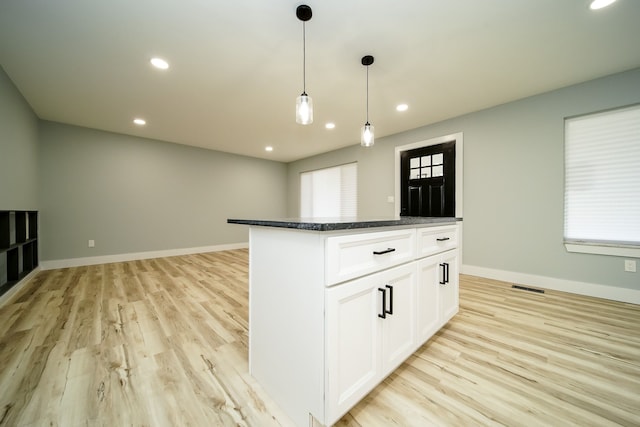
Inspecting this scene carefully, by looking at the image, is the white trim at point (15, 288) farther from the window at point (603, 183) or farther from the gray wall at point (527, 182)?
the window at point (603, 183)

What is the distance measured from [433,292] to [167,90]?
3579mm

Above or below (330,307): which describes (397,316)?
below

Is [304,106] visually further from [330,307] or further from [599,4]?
[599,4]

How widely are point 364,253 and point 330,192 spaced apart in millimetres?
4821

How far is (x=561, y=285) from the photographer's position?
2.77 meters

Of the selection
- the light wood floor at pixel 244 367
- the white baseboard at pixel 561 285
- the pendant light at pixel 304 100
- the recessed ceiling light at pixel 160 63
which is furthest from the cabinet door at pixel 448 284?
the recessed ceiling light at pixel 160 63

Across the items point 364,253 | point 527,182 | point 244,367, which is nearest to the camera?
point 364,253

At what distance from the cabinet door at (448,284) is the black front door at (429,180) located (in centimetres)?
203

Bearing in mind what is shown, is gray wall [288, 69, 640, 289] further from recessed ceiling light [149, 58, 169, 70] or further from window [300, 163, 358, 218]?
recessed ceiling light [149, 58, 169, 70]

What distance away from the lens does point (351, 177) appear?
5324 millimetres

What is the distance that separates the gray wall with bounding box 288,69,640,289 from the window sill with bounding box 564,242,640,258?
2.1 inches

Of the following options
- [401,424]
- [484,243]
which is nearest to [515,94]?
[484,243]

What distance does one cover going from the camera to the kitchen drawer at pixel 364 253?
3.02 ft

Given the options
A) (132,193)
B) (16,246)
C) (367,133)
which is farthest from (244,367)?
(132,193)
